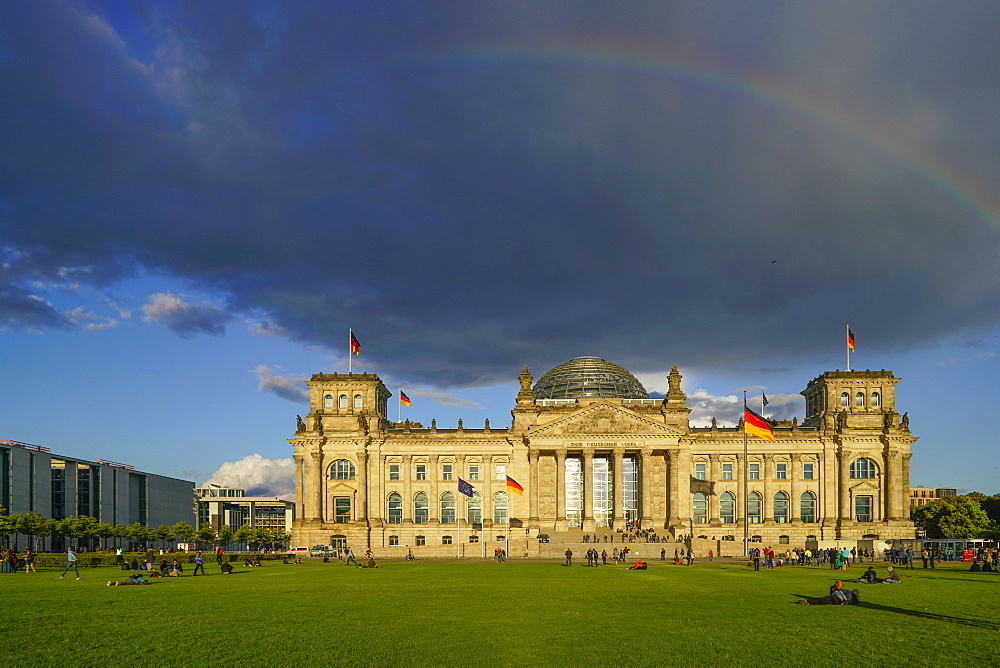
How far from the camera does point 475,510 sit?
125812mm

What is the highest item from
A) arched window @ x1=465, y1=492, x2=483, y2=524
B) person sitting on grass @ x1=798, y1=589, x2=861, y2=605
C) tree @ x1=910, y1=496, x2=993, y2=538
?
person sitting on grass @ x1=798, y1=589, x2=861, y2=605

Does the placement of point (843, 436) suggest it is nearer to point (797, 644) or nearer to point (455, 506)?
point (455, 506)

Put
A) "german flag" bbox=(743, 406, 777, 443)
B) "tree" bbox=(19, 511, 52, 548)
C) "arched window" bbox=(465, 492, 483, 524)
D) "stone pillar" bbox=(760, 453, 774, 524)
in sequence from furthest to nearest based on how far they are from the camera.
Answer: "arched window" bbox=(465, 492, 483, 524) → "stone pillar" bbox=(760, 453, 774, 524) → "tree" bbox=(19, 511, 52, 548) → "german flag" bbox=(743, 406, 777, 443)

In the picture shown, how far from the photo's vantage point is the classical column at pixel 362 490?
124m

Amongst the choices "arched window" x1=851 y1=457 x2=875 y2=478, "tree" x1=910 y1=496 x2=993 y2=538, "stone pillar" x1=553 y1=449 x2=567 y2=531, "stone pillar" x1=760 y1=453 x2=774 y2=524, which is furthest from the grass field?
"tree" x1=910 y1=496 x2=993 y2=538

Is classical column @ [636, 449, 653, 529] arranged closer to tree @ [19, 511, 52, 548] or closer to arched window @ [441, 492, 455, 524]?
arched window @ [441, 492, 455, 524]

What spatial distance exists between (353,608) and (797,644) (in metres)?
Answer: 17.7

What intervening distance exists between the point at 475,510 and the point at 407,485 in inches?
414

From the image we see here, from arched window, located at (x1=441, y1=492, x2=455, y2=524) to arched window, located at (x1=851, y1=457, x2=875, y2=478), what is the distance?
5763 centimetres

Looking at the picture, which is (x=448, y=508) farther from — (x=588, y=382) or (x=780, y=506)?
(x=780, y=506)

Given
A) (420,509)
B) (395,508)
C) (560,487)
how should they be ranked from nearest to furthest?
(560,487) < (420,509) < (395,508)

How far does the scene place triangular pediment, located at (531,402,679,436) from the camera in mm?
120062

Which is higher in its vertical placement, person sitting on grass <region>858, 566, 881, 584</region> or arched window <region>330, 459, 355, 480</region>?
person sitting on grass <region>858, 566, 881, 584</region>

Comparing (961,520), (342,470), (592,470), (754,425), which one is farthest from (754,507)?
(342,470)
